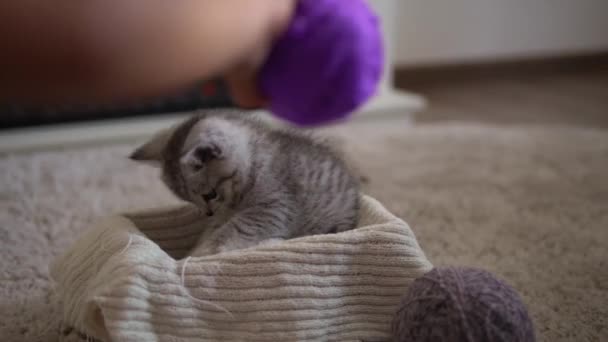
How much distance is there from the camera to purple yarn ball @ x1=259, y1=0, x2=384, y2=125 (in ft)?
5.49

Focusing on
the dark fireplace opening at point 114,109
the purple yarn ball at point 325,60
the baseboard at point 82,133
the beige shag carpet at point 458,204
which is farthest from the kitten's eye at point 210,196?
the baseboard at point 82,133

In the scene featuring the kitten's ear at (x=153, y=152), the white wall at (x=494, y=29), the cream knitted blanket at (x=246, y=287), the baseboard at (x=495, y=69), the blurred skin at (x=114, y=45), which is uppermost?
the blurred skin at (x=114, y=45)

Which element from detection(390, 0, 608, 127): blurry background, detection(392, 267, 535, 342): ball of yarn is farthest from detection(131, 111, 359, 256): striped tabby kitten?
detection(390, 0, 608, 127): blurry background

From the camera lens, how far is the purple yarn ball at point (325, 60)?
1674 millimetres

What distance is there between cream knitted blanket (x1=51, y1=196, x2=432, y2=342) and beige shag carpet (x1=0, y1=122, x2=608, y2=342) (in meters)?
0.22

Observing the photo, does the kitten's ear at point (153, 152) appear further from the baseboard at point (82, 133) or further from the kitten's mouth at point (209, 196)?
the baseboard at point (82, 133)

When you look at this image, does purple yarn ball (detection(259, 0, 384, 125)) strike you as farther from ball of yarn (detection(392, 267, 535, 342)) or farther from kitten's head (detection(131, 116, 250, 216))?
ball of yarn (detection(392, 267, 535, 342))

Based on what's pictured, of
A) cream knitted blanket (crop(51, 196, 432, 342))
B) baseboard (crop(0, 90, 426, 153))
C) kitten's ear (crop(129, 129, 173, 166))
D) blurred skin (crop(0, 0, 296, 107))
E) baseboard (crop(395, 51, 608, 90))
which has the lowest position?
baseboard (crop(395, 51, 608, 90))

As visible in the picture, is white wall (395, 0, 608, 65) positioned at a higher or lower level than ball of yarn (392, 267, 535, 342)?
lower

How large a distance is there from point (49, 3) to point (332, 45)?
0.94m

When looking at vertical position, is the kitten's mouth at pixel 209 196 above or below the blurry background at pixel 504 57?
above

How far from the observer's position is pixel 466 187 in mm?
1679

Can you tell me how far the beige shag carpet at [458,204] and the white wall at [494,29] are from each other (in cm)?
111

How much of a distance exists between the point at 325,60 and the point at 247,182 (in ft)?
2.57
